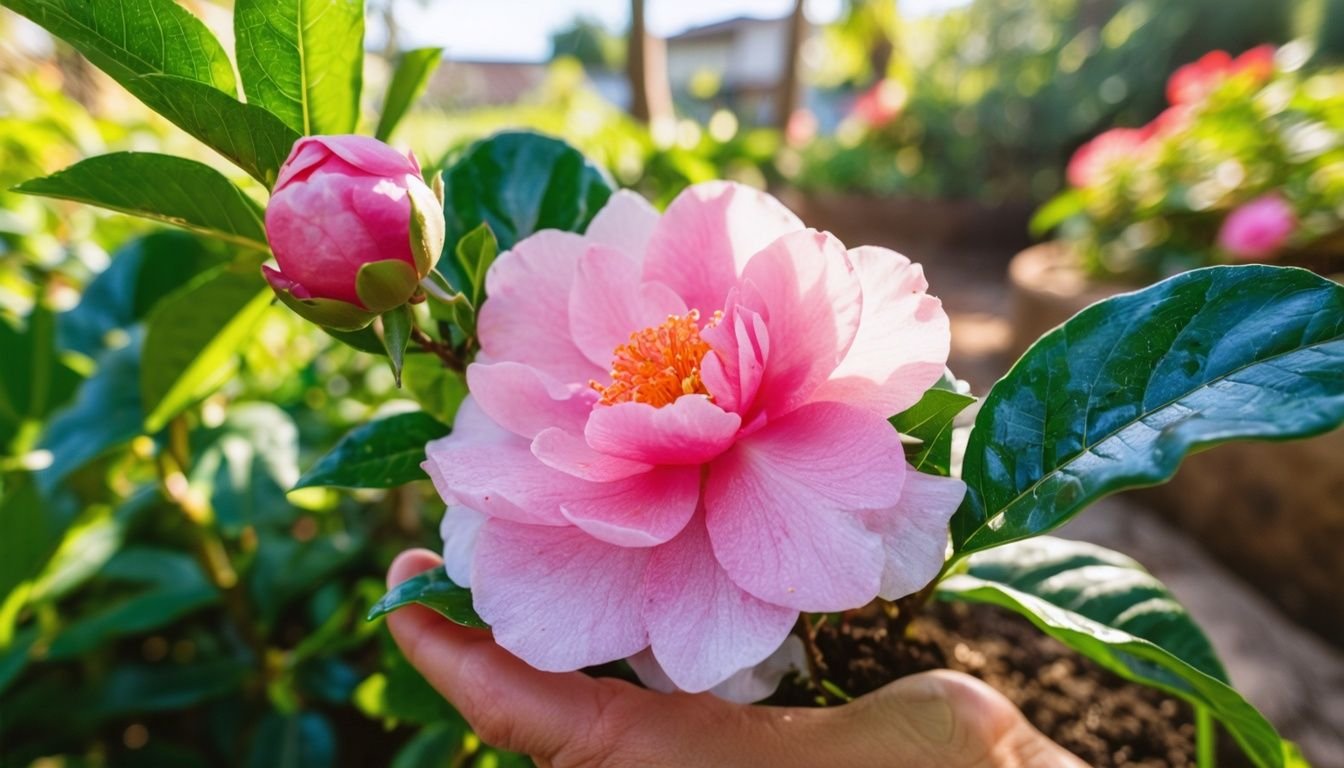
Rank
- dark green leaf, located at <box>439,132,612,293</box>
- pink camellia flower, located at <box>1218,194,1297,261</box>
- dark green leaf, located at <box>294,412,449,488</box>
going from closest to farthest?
dark green leaf, located at <box>294,412,449,488</box> < dark green leaf, located at <box>439,132,612,293</box> < pink camellia flower, located at <box>1218,194,1297,261</box>

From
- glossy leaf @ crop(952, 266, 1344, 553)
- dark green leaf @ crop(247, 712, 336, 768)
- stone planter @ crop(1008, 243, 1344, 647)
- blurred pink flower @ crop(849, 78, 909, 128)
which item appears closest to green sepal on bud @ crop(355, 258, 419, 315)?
glossy leaf @ crop(952, 266, 1344, 553)

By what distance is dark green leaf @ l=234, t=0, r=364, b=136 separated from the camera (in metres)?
0.49

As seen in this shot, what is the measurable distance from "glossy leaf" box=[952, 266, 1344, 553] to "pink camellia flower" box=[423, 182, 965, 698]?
6 cm

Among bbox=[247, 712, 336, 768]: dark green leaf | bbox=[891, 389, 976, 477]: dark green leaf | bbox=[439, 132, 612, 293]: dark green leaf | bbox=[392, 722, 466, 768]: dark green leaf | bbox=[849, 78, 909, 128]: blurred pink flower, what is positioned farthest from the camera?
bbox=[849, 78, 909, 128]: blurred pink flower

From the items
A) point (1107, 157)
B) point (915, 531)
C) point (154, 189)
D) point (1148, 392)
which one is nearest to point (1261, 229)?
point (1107, 157)

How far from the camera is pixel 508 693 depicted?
1.60 feet

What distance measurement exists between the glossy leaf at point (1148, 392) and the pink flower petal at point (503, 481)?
24 cm

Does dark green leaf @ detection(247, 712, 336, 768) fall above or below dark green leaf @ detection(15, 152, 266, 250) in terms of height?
below

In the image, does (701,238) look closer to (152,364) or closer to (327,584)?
(152,364)

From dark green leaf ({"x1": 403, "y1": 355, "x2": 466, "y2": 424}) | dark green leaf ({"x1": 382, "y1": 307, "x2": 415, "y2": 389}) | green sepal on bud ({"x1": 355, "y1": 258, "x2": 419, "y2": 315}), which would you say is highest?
green sepal on bud ({"x1": 355, "y1": 258, "x2": 419, "y2": 315})

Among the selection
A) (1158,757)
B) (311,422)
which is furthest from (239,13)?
(1158,757)

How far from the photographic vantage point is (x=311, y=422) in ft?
3.97

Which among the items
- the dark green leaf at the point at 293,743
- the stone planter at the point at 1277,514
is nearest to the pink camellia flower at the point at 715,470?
the dark green leaf at the point at 293,743

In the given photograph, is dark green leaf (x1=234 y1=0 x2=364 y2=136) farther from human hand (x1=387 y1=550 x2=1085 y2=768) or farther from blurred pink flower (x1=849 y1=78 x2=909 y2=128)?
blurred pink flower (x1=849 y1=78 x2=909 y2=128)
